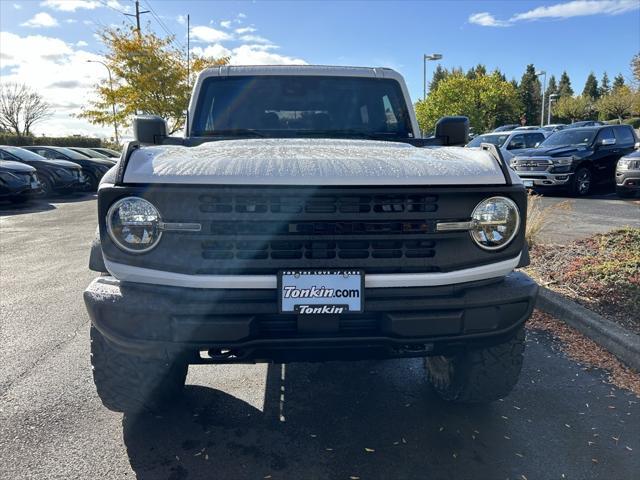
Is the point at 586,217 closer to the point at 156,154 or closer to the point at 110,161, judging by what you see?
the point at 156,154

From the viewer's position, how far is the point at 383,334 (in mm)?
2090

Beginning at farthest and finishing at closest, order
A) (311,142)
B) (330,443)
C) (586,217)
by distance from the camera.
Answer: (586,217), (311,142), (330,443)

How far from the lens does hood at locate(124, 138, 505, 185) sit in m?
2.07

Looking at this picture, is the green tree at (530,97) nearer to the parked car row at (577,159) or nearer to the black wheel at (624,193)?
the parked car row at (577,159)

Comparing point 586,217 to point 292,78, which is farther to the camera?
point 586,217

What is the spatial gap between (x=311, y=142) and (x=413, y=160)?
0.90 m

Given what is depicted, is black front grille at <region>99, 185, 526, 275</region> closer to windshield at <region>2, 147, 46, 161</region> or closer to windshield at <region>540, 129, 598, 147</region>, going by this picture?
windshield at <region>540, 129, 598, 147</region>

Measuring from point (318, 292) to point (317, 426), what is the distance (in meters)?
1.04

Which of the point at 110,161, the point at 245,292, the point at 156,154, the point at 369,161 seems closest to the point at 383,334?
the point at 245,292

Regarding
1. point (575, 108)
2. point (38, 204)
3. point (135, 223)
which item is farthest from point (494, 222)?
point (575, 108)

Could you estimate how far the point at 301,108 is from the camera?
364 centimetres

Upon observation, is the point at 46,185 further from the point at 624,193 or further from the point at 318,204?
the point at 624,193

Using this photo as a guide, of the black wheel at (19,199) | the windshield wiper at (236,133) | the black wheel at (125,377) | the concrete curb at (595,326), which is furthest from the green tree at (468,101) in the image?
the black wheel at (125,377)

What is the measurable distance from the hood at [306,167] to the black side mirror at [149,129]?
96 cm
